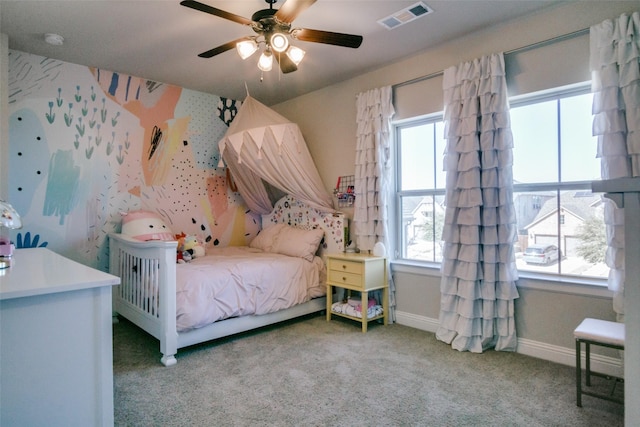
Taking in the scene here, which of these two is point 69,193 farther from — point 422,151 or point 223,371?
point 422,151

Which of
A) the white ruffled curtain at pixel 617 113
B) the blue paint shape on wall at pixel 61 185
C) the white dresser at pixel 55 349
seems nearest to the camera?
the white dresser at pixel 55 349

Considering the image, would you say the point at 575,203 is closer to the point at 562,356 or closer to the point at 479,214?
the point at 479,214

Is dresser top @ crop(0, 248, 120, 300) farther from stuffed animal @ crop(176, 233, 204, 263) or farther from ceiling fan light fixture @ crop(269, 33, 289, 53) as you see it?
stuffed animal @ crop(176, 233, 204, 263)

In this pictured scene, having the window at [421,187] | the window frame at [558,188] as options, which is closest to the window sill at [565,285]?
the window frame at [558,188]

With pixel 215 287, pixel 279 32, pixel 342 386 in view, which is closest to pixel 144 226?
pixel 215 287

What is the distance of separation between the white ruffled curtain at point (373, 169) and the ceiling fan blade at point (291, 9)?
5.18 feet

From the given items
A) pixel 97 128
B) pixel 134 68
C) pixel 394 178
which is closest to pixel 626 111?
pixel 394 178

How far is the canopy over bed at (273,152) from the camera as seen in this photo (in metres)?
3.54

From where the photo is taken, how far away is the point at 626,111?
220cm

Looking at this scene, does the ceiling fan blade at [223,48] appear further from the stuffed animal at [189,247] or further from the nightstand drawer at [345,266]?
the nightstand drawer at [345,266]

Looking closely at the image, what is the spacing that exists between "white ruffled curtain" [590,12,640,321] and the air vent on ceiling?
1.11m

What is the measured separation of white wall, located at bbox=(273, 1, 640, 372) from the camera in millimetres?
2455

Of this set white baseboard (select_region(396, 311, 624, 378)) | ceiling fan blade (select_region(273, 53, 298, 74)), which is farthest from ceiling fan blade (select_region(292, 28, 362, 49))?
white baseboard (select_region(396, 311, 624, 378))

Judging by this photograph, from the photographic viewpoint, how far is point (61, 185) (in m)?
3.46
